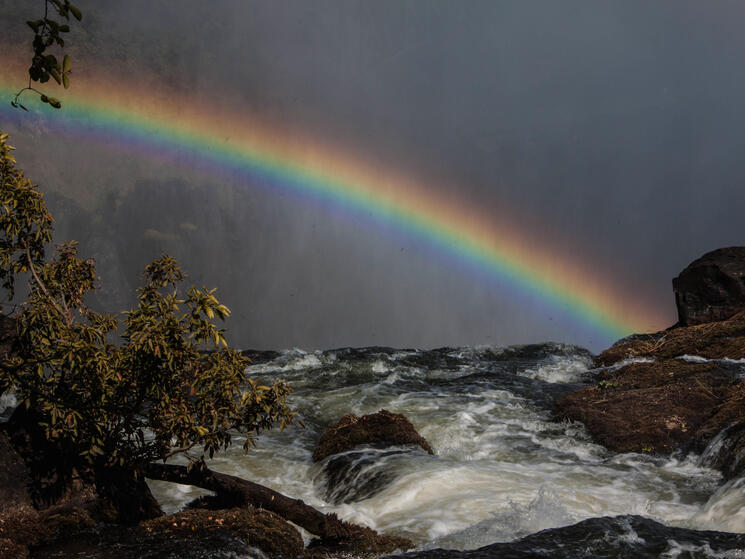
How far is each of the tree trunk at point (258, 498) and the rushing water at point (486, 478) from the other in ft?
3.50

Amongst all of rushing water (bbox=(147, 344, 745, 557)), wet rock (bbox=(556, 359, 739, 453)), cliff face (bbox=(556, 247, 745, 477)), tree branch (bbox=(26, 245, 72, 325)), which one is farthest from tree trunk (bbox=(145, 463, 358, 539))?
wet rock (bbox=(556, 359, 739, 453))

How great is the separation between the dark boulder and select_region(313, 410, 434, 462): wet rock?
19.1 metres

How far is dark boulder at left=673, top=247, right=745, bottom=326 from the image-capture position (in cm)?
2541

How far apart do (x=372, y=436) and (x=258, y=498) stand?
5467mm

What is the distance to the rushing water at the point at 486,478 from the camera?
7375mm

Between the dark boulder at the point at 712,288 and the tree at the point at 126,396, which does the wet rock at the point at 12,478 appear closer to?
the tree at the point at 126,396

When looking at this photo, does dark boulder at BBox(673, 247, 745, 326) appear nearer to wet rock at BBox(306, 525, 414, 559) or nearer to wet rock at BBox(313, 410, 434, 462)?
wet rock at BBox(313, 410, 434, 462)

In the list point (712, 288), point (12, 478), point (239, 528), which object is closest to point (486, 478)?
point (239, 528)

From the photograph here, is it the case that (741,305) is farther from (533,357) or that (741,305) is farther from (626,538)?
(626,538)

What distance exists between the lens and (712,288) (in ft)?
85.4

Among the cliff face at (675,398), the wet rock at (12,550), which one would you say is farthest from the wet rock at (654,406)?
the wet rock at (12,550)

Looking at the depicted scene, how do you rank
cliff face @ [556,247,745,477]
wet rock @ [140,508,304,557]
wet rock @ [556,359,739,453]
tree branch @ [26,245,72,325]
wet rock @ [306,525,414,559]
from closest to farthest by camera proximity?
wet rock @ [140,508,304,557], wet rock @ [306,525,414,559], tree branch @ [26,245,72,325], cliff face @ [556,247,745,477], wet rock @ [556,359,739,453]

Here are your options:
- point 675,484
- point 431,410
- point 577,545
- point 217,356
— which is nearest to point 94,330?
point 217,356

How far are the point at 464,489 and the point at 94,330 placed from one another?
608 centimetres
